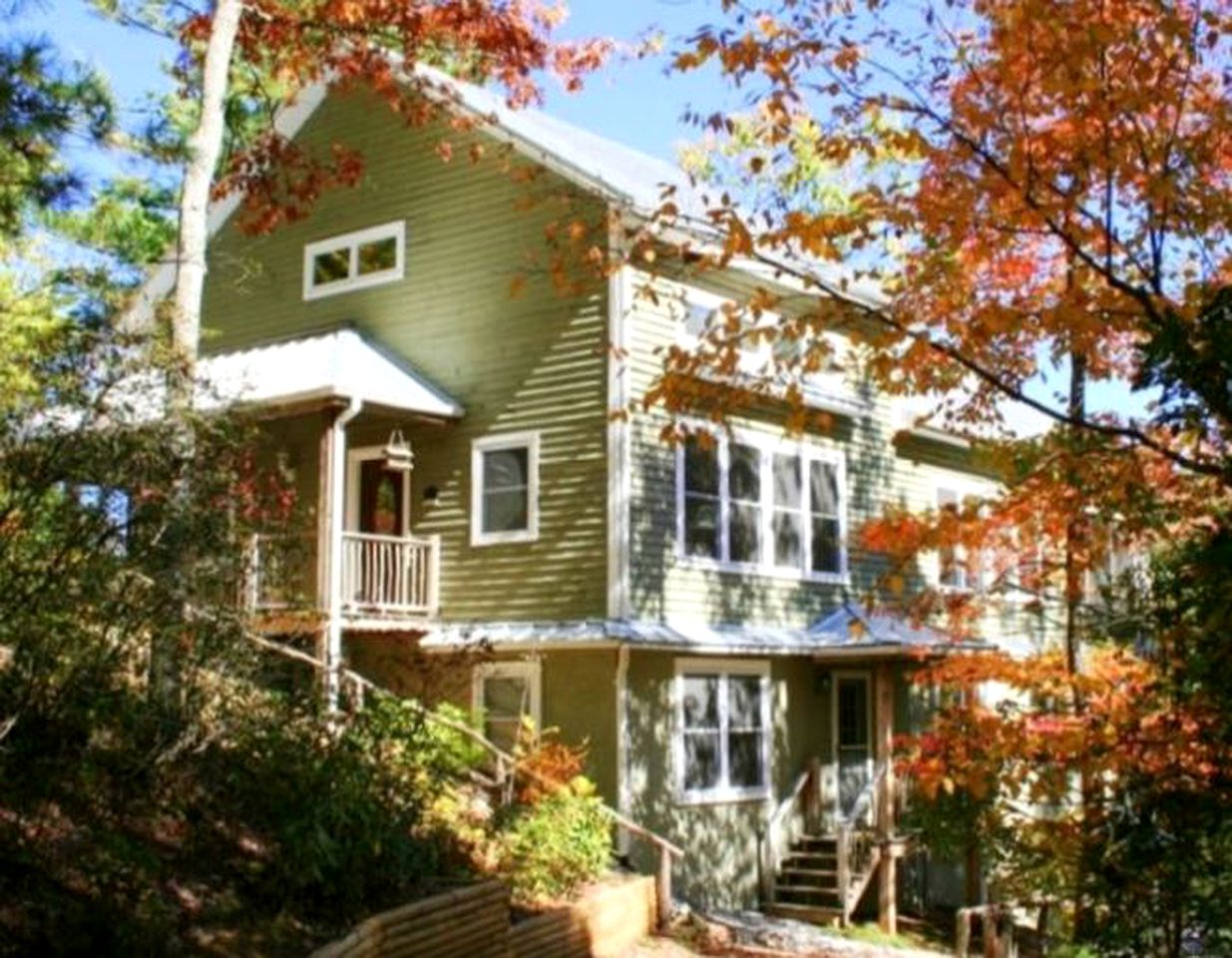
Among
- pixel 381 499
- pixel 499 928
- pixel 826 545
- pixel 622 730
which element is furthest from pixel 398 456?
pixel 499 928

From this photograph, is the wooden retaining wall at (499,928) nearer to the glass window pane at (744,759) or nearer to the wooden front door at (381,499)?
the glass window pane at (744,759)

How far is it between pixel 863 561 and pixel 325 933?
513 inches

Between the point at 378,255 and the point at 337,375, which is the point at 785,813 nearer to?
the point at 337,375

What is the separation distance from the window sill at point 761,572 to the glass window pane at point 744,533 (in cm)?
16

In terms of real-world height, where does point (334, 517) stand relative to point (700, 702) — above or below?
above

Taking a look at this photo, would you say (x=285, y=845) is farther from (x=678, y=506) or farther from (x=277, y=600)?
(x=678, y=506)

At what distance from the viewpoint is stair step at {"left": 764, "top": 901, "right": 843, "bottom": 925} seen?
17.3 meters

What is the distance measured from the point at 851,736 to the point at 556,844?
25.6 feet

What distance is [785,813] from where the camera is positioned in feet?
61.6

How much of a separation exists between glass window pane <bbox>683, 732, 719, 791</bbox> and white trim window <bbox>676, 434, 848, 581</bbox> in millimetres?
2175

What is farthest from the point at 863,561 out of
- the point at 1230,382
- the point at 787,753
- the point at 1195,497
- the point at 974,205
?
the point at 1230,382

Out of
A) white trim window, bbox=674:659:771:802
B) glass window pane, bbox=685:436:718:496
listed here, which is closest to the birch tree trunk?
glass window pane, bbox=685:436:718:496

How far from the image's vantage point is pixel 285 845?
931 cm

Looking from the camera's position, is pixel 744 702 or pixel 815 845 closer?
pixel 744 702
